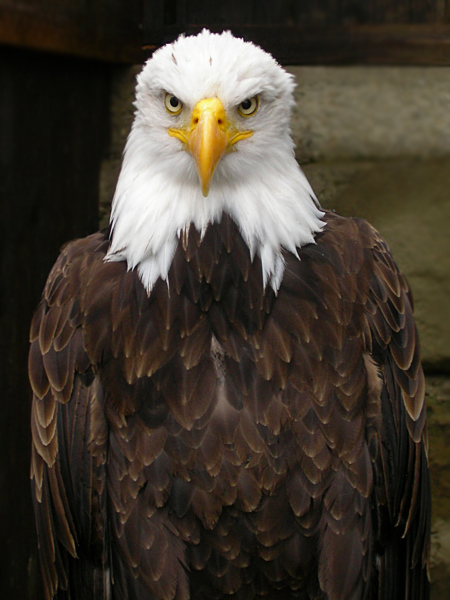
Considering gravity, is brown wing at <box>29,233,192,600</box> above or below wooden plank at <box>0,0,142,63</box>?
below

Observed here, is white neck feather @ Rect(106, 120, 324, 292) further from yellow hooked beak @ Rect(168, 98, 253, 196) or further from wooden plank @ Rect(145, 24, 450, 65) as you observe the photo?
wooden plank @ Rect(145, 24, 450, 65)

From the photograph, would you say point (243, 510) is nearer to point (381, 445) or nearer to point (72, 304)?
point (381, 445)

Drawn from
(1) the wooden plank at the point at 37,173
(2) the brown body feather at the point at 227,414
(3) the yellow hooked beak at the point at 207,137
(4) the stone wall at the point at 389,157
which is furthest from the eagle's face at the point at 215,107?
(1) the wooden plank at the point at 37,173

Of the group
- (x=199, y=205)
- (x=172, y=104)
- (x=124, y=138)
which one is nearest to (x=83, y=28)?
(x=124, y=138)

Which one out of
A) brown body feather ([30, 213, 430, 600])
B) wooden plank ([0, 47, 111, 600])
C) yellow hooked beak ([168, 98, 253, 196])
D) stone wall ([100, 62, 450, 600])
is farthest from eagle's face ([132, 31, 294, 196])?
wooden plank ([0, 47, 111, 600])

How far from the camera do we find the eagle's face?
130 centimetres

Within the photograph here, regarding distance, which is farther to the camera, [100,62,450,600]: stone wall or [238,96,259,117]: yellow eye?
[100,62,450,600]: stone wall

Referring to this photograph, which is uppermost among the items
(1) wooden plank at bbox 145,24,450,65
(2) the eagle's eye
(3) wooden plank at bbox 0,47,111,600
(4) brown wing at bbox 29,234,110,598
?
(1) wooden plank at bbox 145,24,450,65

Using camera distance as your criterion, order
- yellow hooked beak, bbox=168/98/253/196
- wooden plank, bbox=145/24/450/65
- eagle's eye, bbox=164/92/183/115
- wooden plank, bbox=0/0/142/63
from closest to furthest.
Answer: yellow hooked beak, bbox=168/98/253/196 → eagle's eye, bbox=164/92/183/115 → wooden plank, bbox=145/24/450/65 → wooden plank, bbox=0/0/142/63

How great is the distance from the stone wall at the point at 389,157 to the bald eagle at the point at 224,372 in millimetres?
277

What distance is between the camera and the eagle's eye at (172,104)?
1.37 metres

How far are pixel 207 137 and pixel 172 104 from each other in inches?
6.2

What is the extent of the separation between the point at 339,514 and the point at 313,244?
1.68 feet

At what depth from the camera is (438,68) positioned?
5.42ft
